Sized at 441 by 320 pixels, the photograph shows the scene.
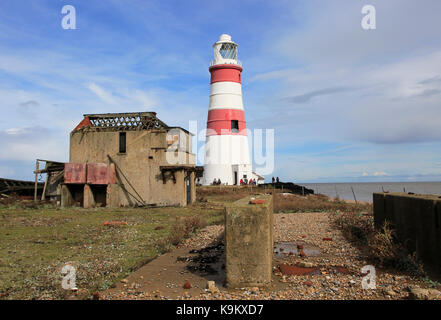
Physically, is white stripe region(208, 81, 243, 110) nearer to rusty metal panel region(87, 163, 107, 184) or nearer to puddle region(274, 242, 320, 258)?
rusty metal panel region(87, 163, 107, 184)

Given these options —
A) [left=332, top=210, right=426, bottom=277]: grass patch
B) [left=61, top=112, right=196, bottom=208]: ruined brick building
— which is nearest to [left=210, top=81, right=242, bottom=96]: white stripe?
[left=61, top=112, right=196, bottom=208]: ruined brick building

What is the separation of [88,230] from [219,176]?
23.6m

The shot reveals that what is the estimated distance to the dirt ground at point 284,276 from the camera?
5.55 metres

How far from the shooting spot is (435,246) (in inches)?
261

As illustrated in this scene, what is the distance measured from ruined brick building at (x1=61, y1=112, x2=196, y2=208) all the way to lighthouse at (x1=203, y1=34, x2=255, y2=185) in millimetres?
10946

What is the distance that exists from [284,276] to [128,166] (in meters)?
17.8

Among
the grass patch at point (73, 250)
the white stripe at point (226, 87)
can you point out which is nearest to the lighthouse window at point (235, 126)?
the white stripe at point (226, 87)

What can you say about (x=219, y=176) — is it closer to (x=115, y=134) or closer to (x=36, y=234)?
(x=115, y=134)

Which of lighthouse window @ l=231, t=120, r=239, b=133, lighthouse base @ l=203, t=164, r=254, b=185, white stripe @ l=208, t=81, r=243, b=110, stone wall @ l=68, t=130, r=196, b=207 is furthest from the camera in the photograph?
lighthouse base @ l=203, t=164, r=254, b=185

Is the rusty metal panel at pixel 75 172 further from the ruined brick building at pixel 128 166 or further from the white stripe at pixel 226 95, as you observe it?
the white stripe at pixel 226 95

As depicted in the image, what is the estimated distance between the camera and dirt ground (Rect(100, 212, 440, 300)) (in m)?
5.55

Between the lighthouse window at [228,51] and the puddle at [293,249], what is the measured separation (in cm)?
2750

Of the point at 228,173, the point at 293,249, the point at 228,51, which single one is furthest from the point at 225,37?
the point at 293,249
